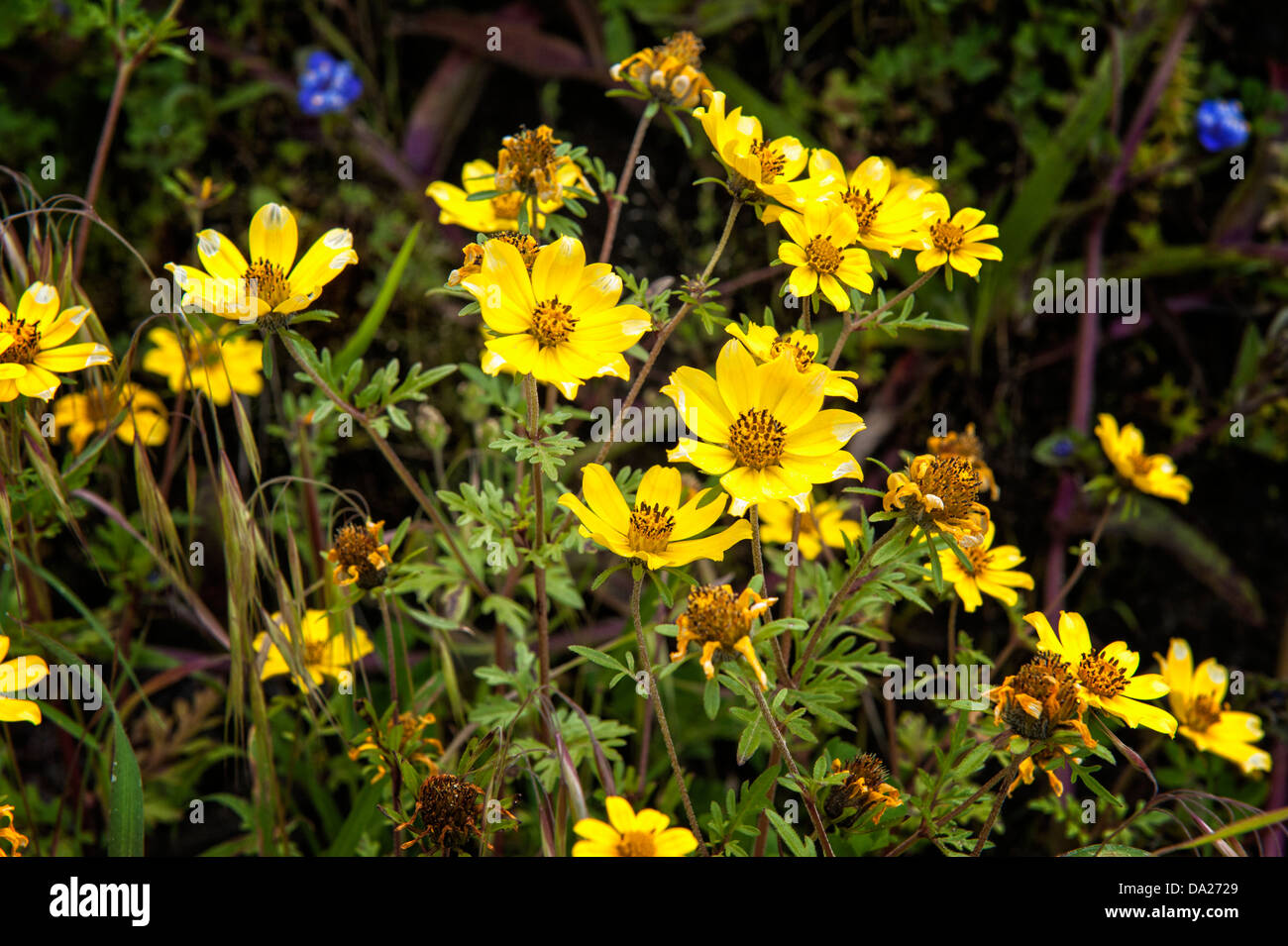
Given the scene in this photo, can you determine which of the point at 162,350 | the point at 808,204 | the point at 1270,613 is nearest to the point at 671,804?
the point at 808,204

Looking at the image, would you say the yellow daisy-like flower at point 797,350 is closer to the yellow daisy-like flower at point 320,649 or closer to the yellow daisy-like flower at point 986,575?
the yellow daisy-like flower at point 986,575

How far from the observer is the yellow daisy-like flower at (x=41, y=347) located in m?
0.96

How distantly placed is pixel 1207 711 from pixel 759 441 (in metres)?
0.79

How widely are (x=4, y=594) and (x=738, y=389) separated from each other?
3.96 feet

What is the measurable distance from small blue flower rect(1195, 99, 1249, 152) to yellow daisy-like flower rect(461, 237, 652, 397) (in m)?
1.82

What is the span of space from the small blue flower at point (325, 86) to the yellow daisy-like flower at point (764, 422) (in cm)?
157

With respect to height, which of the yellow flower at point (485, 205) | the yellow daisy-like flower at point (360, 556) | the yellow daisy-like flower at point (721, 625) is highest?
the yellow flower at point (485, 205)

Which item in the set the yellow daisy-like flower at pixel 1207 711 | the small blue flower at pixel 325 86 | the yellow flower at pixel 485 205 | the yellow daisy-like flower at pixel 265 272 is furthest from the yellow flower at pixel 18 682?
the small blue flower at pixel 325 86

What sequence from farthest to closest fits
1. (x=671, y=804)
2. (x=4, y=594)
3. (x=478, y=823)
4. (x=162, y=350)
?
(x=162, y=350), (x=4, y=594), (x=671, y=804), (x=478, y=823)

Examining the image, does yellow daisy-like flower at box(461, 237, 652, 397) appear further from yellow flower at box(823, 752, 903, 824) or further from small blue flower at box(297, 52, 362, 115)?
small blue flower at box(297, 52, 362, 115)

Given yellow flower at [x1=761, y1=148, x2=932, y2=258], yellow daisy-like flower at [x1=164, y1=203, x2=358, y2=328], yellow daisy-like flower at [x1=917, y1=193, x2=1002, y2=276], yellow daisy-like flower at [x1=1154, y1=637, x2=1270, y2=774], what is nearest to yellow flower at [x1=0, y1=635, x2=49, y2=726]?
yellow daisy-like flower at [x1=164, y1=203, x2=358, y2=328]

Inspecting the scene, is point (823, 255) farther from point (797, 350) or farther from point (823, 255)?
point (797, 350)
